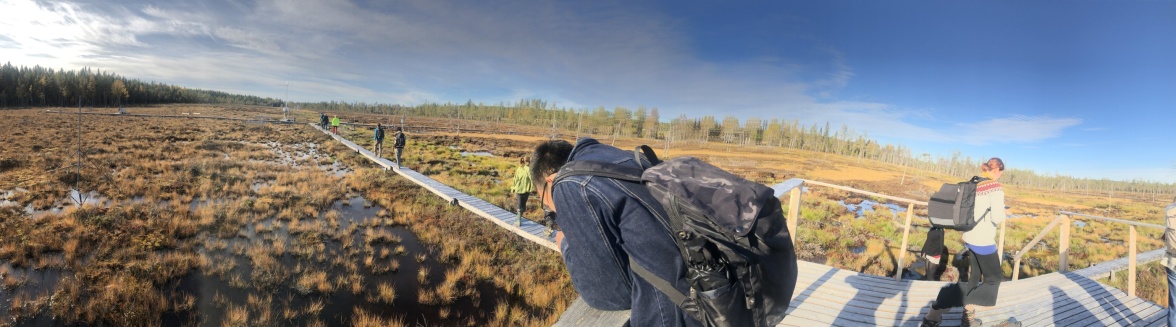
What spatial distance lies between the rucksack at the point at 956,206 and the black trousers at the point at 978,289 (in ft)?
1.11

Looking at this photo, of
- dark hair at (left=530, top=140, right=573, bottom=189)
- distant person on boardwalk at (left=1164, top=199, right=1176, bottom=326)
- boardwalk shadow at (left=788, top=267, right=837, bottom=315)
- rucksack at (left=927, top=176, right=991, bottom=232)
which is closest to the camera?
dark hair at (left=530, top=140, right=573, bottom=189)

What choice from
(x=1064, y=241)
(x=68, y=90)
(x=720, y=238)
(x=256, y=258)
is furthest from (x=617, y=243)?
(x=68, y=90)

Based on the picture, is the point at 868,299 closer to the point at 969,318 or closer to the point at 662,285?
the point at 969,318

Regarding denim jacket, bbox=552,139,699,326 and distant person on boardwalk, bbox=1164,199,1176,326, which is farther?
distant person on boardwalk, bbox=1164,199,1176,326

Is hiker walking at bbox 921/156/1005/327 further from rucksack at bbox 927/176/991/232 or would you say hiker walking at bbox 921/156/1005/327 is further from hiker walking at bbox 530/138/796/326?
hiker walking at bbox 530/138/796/326

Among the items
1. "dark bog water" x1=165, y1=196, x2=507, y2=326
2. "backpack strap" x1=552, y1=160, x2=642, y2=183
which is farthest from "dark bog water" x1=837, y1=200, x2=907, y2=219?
"backpack strap" x1=552, y1=160, x2=642, y2=183

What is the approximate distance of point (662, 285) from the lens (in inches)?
41.4

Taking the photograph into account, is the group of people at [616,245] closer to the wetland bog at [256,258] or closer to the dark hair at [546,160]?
the dark hair at [546,160]

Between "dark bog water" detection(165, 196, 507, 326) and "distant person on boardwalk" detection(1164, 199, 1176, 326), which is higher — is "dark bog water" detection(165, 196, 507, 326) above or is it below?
below

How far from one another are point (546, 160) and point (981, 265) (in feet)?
14.1

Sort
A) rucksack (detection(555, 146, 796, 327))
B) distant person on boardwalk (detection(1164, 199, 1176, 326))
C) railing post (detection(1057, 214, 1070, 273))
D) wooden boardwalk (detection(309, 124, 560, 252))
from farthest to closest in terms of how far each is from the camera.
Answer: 1. wooden boardwalk (detection(309, 124, 560, 252))
2. railing post (detection(1057, 214, 1070, 273))
3. distant person on boardwalk (detection(1164, 199, 1176, 326))
4. rucksack (detection(555, 146, 796, 327))

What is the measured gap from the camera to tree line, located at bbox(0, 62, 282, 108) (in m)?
65.4

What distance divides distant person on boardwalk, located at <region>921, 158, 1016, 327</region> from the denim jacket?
370 centimetres

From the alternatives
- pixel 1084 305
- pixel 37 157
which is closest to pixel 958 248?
pixel 1084 305
